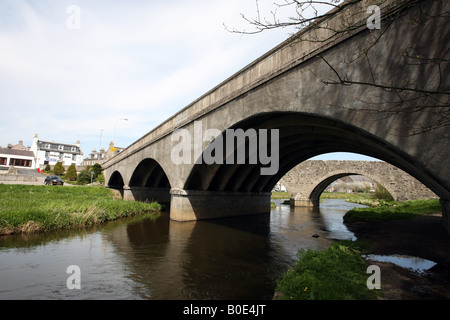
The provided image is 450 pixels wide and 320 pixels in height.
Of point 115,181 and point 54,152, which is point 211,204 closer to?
point 115,181

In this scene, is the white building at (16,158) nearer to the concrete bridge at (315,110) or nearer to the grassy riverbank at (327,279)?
the concrete bridge at (315,110)

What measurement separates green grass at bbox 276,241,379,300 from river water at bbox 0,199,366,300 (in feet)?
4.19

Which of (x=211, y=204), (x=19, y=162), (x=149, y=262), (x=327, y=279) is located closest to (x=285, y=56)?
(x=327, y=279)

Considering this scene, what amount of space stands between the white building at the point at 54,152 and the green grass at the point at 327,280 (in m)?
93.2

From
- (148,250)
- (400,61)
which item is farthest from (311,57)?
(148,250)

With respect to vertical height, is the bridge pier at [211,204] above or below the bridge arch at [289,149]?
below

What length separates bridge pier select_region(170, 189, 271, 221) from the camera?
18812mm

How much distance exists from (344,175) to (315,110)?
3282cm

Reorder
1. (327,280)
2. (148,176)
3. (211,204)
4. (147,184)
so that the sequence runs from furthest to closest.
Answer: (147,184) → (148,176) → (211,204) → (327,280)

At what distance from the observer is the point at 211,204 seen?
69.5ft

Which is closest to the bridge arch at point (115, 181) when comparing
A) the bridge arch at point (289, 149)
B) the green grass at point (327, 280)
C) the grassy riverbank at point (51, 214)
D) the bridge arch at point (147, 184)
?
the bridge arch at point (147, 184)

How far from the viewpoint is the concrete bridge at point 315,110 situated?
5.65 metres

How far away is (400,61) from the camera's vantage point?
19.8ft
